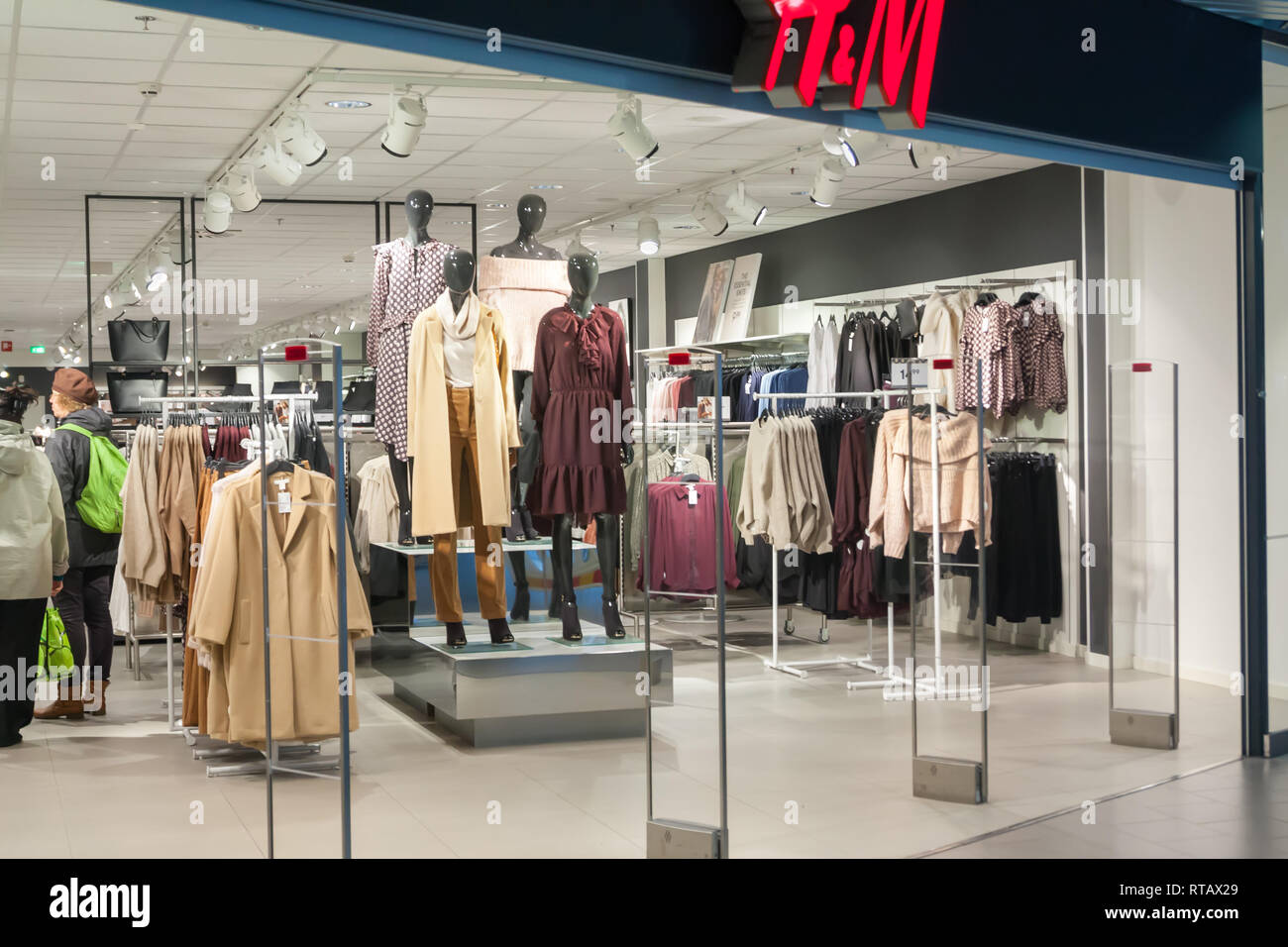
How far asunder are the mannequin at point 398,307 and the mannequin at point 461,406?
236mm

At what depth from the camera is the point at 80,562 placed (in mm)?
6816

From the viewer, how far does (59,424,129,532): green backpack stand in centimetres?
679

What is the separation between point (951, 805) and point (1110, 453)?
6.49 feet

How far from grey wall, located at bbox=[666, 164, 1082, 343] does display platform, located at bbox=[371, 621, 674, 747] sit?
422 centimetres

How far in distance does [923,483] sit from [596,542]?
1619 mm

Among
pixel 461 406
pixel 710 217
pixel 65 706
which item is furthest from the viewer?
pixel 710 217

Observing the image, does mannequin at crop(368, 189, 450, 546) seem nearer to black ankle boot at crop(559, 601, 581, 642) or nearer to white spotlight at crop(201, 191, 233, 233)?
black ankle boot at crop(559, 601, 581, 642)

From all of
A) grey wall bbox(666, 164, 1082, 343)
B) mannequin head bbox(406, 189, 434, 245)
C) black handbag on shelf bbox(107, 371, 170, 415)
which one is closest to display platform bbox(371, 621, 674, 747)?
mannequin head bbox(406, 189, 434, 245)

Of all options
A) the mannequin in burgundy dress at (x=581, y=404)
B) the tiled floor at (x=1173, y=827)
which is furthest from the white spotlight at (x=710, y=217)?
the tiled floor at (x=1173, y=827)

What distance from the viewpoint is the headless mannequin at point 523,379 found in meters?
6.62

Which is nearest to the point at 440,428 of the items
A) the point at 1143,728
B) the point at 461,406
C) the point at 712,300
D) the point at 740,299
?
the point at 461,406

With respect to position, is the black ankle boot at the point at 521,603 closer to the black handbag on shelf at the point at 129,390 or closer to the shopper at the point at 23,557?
the shopper at the point at 23,557

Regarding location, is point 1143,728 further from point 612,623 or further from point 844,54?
point 844,54
